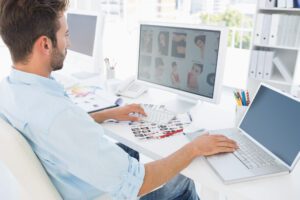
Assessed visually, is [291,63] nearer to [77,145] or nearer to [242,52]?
[242,52]

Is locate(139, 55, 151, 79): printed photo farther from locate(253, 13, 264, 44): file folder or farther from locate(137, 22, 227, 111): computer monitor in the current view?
locate(253, 13, 264, 44): file folder

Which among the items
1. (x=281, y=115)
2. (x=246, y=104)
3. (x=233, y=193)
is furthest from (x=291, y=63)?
(x=233, y=193)

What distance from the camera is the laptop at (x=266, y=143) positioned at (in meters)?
0.95

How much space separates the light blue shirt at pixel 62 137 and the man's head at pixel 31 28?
0.07 meters

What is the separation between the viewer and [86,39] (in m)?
1.96

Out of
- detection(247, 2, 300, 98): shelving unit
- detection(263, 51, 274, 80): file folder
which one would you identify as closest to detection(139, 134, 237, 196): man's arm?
detection(247, 2, 300, 98): shelving unit

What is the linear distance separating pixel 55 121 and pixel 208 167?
528 mm

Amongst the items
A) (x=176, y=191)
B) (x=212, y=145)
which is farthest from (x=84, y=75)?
(x=212, y=145)

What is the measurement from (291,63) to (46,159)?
2673 millimetres

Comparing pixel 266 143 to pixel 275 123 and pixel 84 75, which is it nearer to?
pixel 275 123

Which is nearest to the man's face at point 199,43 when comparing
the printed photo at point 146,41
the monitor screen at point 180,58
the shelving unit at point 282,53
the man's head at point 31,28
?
the monitor screen at point 180,58

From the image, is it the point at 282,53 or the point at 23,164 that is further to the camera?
the point at 282,53

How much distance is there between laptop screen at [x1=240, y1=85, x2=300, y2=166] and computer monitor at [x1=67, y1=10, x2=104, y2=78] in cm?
108

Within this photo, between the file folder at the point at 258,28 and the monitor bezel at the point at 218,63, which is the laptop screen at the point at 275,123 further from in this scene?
the file folder at the point at 258,28
